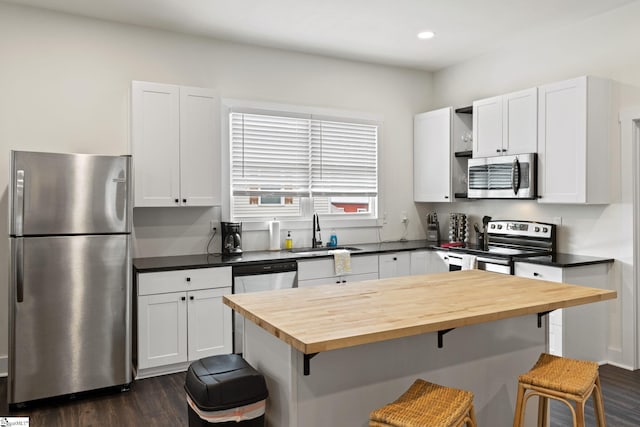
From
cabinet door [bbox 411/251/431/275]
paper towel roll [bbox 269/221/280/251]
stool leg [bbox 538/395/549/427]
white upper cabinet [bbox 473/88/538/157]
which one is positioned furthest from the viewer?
cabinet door [bbox 411/251/431/275]

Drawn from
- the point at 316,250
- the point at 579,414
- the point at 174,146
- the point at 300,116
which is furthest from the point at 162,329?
the point at 579,414

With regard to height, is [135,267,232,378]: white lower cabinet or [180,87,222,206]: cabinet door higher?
[180,87,222,206]: cabinet door

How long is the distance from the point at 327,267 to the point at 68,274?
2199 mm

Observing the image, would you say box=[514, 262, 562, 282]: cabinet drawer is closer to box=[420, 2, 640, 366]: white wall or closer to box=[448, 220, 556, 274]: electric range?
box=[448, 220, 556, 274]: electric range

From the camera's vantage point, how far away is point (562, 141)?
13.6ft

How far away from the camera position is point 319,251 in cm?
495

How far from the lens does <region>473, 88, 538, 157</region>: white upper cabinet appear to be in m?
4.43

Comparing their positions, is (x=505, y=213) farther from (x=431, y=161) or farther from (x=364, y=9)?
(x=364, y=9)

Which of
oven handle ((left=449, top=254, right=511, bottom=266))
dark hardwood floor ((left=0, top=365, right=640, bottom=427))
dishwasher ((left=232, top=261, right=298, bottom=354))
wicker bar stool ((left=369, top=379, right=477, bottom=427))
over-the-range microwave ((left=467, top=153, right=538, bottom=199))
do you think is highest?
over-the-range microwave ((left=467, top=153, right=538, bottom=199))

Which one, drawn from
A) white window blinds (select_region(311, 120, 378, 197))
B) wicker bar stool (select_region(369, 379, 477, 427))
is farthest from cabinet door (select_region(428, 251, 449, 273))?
wicker bar stool (select_region(369, 379, 477, 427))

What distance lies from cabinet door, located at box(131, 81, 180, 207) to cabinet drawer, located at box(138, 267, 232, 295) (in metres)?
0.66

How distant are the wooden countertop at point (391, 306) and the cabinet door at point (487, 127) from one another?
7.04 feet

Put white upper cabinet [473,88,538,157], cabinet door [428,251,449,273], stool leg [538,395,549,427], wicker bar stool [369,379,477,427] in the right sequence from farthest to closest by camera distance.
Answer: cabinet door [428,251,449,273] → white upper cabinet [473,88,538,157] → stool leg [538,395,549,427] → wicker bar stool [369,379,477,427]

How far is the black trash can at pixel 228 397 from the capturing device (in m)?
2.08
